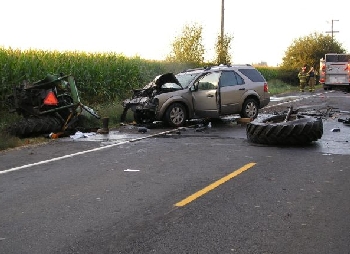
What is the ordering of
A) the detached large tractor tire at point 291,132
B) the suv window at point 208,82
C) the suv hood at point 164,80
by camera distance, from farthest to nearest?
the suv window at point 208,82 < the suv hood at point 164,80 < the detached large tractor tire at point 291,132

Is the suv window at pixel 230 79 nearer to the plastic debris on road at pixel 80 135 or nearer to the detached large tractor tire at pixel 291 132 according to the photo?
the plastic debris on road at pixel 80 135

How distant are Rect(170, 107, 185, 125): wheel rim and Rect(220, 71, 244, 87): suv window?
1.57 metres

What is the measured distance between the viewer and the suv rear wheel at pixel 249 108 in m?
15.8

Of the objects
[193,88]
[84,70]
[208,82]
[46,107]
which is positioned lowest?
[46,107]

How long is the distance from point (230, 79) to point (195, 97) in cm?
138

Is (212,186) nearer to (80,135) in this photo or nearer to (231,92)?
(80,135)

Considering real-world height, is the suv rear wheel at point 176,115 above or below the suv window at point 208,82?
below

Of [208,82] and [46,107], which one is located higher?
[208,82]

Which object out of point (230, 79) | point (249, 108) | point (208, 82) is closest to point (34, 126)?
point (208, 82)

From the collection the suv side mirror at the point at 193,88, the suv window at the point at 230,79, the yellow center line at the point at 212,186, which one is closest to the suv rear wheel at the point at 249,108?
the suv window at the point at 230,79

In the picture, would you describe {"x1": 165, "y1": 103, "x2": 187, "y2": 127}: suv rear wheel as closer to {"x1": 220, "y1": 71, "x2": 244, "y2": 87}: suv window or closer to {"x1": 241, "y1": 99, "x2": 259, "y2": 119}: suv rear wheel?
{"x1": 220, "y1": 71, "x2": 244, "y2": 87}: suv window

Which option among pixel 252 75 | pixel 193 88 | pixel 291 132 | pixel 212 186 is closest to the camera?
pixel 212 186

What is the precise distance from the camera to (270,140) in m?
10.5

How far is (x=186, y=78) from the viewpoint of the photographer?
618 inches
